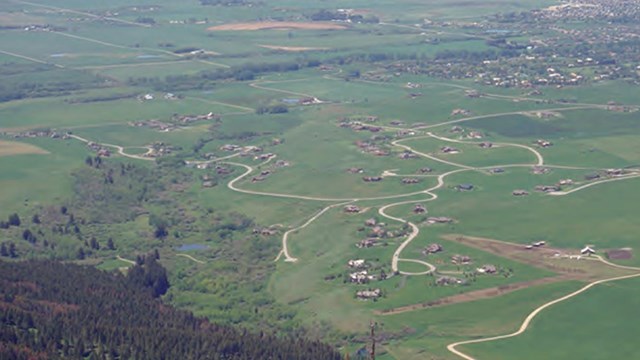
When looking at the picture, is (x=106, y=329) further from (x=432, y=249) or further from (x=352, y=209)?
(x=352, y=209)

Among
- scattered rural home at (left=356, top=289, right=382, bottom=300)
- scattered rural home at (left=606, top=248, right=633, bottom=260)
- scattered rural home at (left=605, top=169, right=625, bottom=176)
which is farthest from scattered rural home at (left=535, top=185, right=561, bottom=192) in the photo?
scattered rural home at (left=356, top=289, right=382, bottom=300)

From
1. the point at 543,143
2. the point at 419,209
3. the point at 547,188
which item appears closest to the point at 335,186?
the point at 419,209

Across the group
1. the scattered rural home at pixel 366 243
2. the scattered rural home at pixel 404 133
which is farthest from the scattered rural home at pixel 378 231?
the scattered rural home at pixel 404 133

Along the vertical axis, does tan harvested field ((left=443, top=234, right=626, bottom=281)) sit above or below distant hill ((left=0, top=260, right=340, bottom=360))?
below

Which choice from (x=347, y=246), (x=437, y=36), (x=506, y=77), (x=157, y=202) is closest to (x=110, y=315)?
(x=347, y=246)

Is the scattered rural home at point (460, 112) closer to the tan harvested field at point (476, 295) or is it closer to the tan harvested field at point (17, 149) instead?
the tan harvested field at point (17, 149)

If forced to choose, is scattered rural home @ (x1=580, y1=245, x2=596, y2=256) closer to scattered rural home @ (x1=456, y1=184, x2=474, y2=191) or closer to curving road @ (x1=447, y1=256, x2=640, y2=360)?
curving road @ (x1=447, y1=256, x2=640, y2=360)
